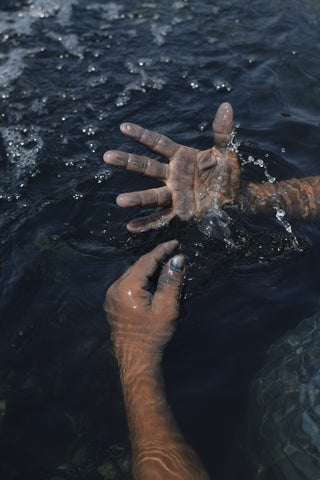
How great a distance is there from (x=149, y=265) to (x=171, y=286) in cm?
20

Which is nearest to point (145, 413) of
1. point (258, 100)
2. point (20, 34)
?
point (258, 100)

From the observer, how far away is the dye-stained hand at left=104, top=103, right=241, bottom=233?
3.12m

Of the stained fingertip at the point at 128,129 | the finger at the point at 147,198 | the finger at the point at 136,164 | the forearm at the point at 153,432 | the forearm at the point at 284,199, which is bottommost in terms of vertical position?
the forearm at the point at 153,432

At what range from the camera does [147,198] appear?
122 inches

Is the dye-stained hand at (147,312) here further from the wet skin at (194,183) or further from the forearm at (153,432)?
the wet skin at (194,183)

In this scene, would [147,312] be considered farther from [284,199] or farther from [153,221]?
[284,199]

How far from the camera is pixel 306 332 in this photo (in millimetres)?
2852

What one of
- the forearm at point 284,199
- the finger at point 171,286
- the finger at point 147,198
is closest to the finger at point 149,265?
the finger at point 171,286

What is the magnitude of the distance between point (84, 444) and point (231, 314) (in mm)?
1277

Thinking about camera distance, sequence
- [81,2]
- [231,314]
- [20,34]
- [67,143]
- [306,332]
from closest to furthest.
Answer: [306,332] → [231,314] → [67,143] → [20,34] → [81,2]

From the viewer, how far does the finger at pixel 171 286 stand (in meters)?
2.71

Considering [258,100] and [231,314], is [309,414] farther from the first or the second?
[258,100]

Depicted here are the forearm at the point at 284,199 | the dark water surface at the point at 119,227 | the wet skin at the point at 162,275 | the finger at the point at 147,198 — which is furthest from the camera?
the forearm at the point at 284,199

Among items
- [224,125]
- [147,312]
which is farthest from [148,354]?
[224,125]
